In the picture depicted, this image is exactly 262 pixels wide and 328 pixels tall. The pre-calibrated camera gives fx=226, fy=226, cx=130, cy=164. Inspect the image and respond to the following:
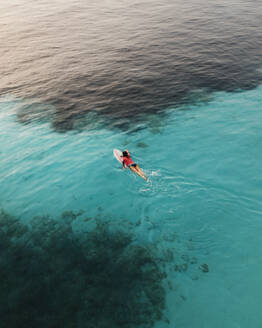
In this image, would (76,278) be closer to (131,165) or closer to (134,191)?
(134,191)

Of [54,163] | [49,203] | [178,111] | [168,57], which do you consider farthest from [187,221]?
[168,57]

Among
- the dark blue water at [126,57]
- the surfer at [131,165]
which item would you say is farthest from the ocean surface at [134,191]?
the surfer at [131,165]

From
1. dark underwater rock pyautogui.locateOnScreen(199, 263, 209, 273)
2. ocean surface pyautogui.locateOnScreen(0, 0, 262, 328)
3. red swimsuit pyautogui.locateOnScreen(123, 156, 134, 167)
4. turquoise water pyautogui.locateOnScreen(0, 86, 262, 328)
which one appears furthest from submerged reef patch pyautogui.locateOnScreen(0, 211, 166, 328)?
red swimsuit pyautogui.locateOnScreen(123, 156, 134, 167)

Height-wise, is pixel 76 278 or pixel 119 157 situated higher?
pixel 119 157

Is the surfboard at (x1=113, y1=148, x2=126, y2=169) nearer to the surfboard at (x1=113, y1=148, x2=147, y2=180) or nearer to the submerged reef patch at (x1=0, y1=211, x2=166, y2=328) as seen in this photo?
the surfboard at (x1=113, y1=148, x2=147, y2=180)

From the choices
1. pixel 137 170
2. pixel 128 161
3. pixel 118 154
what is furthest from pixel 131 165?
pixel 118 154

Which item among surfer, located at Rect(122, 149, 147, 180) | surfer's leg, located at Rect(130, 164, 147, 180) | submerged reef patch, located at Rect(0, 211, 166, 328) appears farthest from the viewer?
surfer, located at Rect(122, 149, 147, 180)
